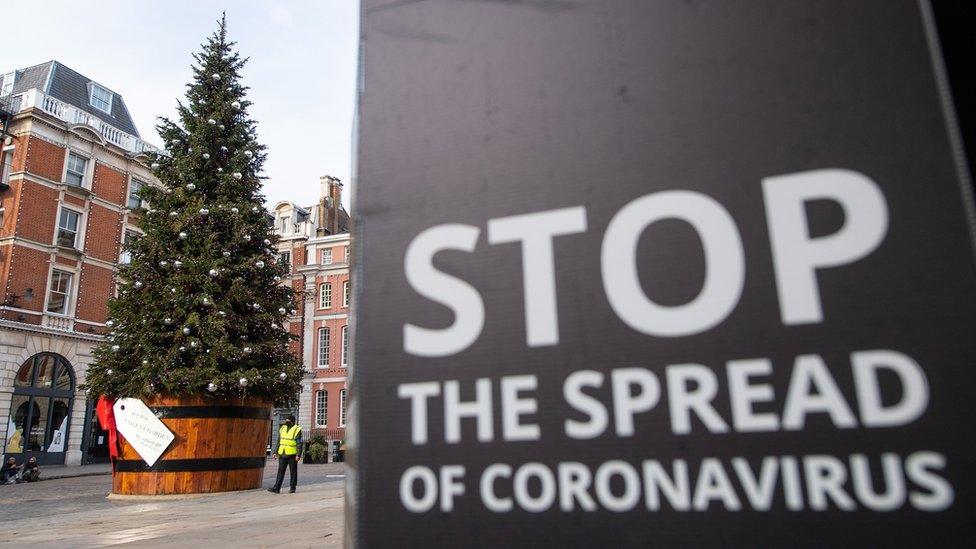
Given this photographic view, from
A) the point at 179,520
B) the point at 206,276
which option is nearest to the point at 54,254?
the point at 206,276

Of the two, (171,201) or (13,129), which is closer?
(171,201)

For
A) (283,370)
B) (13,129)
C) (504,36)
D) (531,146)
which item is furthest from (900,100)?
(13,129)

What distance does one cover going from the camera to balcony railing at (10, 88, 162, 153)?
24578 mm

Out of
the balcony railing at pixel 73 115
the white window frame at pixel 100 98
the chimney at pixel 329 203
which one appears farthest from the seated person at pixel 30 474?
the chimney at pixel 329 203

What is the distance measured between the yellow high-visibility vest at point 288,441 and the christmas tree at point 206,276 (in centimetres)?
104

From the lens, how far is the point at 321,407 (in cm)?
3997

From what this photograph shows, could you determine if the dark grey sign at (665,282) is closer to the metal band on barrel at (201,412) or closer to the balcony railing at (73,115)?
the metal band on barrel at (201,412)

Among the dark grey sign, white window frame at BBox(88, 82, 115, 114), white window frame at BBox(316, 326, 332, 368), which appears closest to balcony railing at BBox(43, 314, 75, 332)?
white window frame at BBox(88, 82, 115, 114)

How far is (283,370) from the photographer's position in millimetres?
12102

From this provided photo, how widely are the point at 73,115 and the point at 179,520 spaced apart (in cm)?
2453

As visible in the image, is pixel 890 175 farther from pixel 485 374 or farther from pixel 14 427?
pixel 14 427

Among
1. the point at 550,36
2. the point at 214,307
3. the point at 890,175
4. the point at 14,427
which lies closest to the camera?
the point at 890,175

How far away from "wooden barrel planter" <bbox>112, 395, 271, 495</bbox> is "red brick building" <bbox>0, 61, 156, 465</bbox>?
48.9 ft

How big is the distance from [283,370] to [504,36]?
11.2 metres
